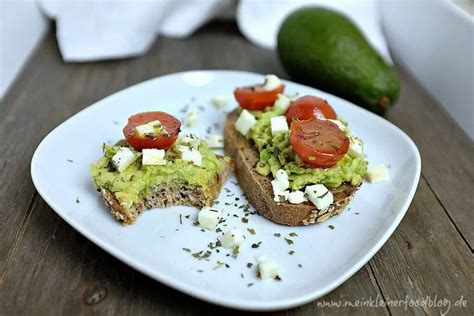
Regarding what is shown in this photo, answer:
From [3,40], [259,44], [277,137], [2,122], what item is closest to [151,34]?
[259,44]

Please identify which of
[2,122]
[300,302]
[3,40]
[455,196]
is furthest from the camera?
[3,40]

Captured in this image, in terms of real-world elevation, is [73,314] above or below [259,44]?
above

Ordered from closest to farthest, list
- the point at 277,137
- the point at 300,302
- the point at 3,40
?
the point at 300,302 < the point at 277,137 < the point at 3,40

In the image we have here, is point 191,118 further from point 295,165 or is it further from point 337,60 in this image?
point 337,60

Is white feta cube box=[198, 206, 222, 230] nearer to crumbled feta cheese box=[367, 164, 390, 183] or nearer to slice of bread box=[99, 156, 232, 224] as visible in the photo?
slice of bread box=[99, 156, 232, 224]

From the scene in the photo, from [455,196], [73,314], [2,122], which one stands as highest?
[455,196]

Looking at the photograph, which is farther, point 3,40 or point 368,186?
point 3,40

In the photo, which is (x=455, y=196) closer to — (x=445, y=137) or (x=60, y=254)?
(x=445, y=137)
